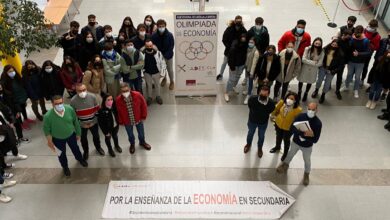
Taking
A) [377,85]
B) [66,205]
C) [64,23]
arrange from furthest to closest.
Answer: [64,23] < [377,85] < [66,205]

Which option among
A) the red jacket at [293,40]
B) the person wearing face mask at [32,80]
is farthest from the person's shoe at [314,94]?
the person wearing face mask at [32,80]

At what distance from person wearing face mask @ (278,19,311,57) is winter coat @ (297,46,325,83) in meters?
0.46

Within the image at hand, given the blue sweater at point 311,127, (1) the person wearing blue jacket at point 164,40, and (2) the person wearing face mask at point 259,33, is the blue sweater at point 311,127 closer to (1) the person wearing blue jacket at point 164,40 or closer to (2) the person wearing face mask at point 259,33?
(2) the person wearing face mask at point 259,33

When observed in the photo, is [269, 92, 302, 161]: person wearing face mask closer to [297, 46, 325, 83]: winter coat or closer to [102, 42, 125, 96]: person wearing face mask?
[297, 46, 325, 83]: winter coat

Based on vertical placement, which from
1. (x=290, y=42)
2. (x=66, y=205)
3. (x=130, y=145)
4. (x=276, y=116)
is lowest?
(x=66, y=205)

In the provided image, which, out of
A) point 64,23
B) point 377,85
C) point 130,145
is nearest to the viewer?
point 130,145

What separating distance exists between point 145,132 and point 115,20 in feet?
17.0

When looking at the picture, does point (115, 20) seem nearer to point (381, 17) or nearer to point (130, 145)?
point (130, 145)

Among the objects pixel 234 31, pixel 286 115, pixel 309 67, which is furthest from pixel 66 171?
pixel 309 67

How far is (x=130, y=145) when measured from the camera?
743cm

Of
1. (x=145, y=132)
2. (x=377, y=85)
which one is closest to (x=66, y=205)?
(x=145, y=132)

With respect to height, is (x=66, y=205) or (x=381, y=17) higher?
(x=381, y=17)

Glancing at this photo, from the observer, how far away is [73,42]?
26.1 ft

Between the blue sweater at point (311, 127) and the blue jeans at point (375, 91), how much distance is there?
2.86 m
